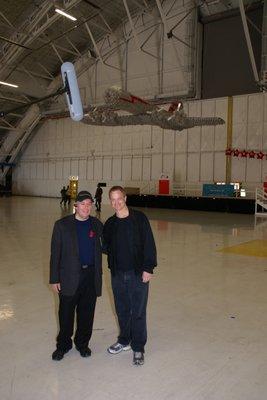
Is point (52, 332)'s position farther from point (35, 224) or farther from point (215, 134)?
point (215, 134)

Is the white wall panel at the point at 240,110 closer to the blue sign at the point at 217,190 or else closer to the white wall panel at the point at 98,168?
the blue sign at the point at 217,190

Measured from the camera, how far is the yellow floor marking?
8.38 metres

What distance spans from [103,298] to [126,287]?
1842 millimetres

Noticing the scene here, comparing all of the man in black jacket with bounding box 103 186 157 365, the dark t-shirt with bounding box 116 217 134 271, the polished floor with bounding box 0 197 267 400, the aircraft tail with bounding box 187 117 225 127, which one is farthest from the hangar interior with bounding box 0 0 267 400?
the aircraft tail with bounding box 187 117 225 127

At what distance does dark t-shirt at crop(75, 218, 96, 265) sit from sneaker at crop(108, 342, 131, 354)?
865 millimetres

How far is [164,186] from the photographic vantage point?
25297 mm

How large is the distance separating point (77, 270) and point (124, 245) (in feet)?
1.54

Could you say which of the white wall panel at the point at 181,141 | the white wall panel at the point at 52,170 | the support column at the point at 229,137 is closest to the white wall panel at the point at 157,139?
the white wall panel at the point at 181,141

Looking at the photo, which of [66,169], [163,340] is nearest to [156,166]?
[66,169]

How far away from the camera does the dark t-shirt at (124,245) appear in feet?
10.6

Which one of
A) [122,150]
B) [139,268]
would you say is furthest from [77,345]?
[122,150]

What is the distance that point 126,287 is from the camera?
3375 millimetres

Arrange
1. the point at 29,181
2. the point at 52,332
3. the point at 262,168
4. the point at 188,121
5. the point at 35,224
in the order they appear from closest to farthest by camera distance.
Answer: the point at 52,332 < the point at 35,224 < the point at 188,121 < the point at 262,168 < the point at 29,181

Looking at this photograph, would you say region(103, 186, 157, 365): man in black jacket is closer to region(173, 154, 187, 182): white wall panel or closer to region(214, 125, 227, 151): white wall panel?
region(214, 125, 227, 151): white wall panel
